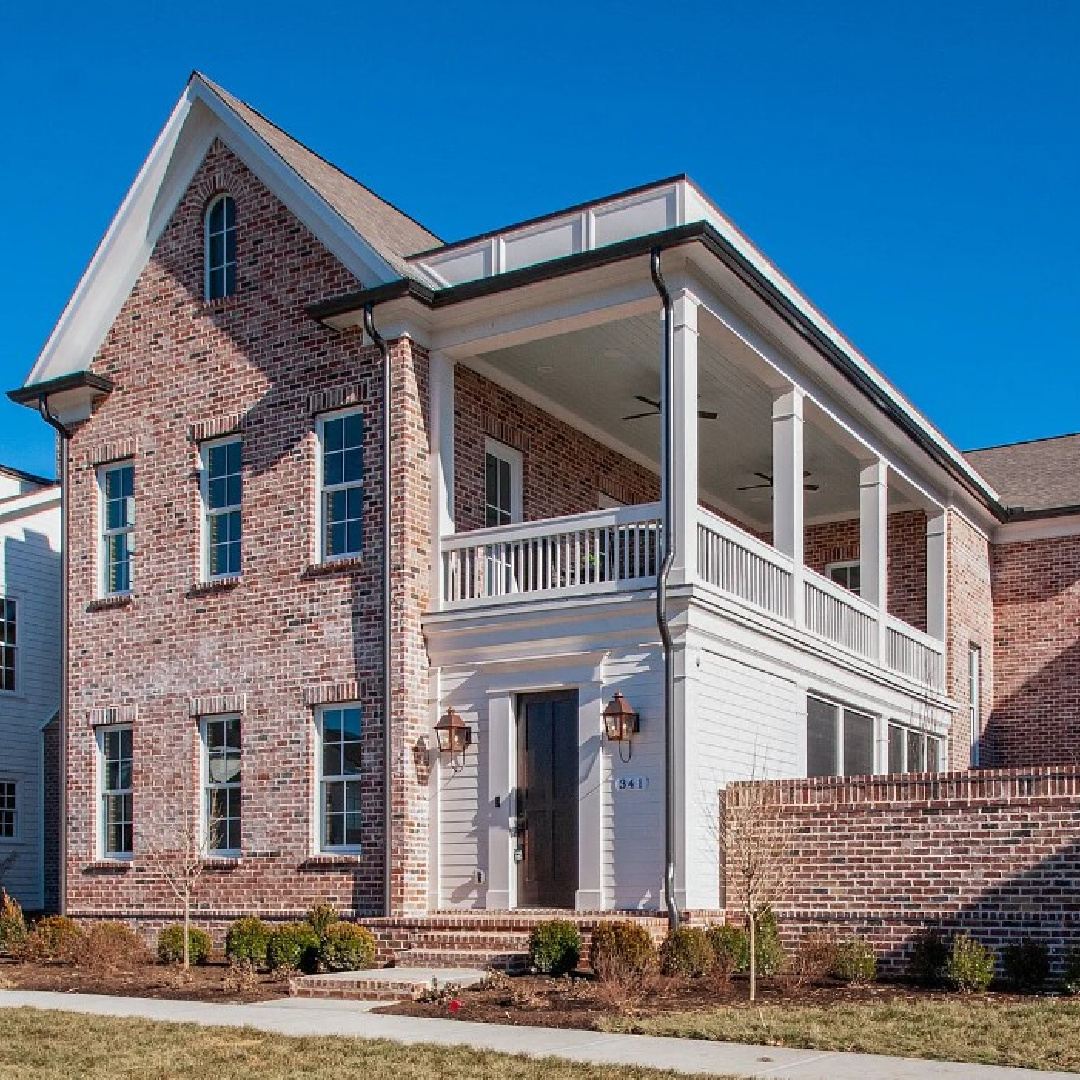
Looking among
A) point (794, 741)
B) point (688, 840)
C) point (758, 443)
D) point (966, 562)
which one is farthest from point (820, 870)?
point (966, 562)

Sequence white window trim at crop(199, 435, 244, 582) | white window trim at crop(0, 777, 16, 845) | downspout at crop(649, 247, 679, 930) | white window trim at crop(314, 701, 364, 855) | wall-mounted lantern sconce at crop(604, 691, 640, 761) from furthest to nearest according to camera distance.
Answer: white window trim at crop(0, 777, 16, 845) < white window trim at crop(199, 435, 244, 582) < white window trim at crop(314, 701, 364, 855) < wall-mounted lantern sconce at crop(604, 691, 640, 761) < downspout at crop(649, 247, 679, 930)

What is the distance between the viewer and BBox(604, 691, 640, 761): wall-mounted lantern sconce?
1633 centimetres

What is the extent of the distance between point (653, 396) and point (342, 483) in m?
4.86

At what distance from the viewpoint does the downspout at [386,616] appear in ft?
56.4

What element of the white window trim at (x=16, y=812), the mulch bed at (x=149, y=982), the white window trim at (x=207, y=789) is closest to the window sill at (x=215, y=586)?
the white window trim at (x=207, y=789)

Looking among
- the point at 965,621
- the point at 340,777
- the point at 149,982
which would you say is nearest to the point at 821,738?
the point at 340,777

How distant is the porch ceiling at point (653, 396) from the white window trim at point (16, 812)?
476 inches

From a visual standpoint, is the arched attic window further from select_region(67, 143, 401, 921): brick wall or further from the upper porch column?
the upper porch column

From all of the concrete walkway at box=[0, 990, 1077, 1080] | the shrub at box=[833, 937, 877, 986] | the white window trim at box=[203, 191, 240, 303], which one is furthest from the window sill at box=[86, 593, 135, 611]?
the shrub at box=[833, 937, 877, 986]

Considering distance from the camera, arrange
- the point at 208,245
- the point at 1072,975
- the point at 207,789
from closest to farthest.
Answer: the point at 1072,975 → the point at 207,789 → the point at 208,245

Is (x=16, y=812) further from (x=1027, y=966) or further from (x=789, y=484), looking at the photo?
(x=1027, y=966)

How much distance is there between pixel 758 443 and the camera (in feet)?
78.1

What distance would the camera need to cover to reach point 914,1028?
11.5 m

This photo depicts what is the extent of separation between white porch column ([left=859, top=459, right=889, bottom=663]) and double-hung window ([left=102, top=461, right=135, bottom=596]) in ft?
33.2
